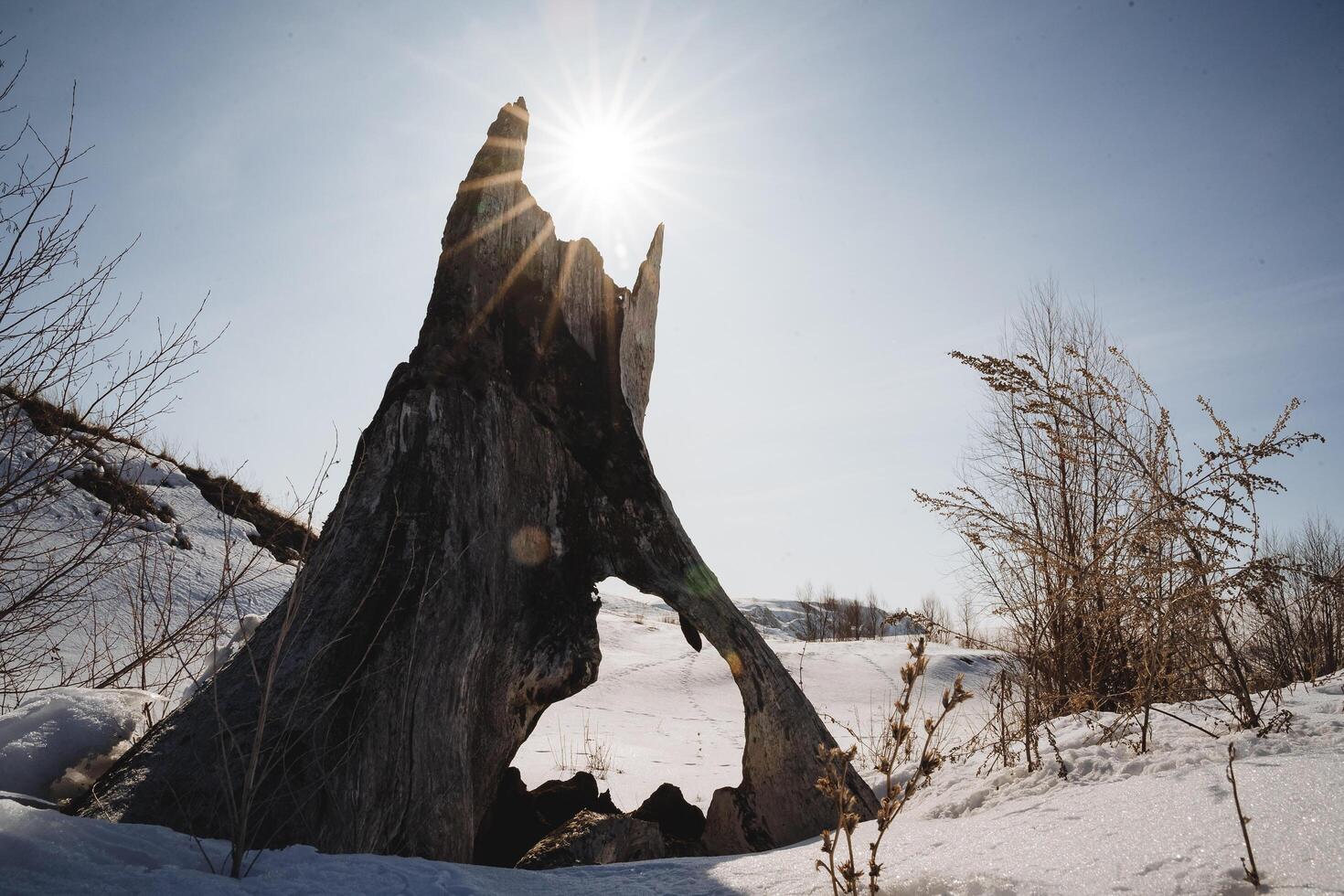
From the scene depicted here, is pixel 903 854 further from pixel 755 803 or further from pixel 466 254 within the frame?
pixel 466 254

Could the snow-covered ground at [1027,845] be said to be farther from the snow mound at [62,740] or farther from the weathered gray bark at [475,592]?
the snow mound at [62,740]

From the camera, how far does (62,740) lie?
2465 millimetres

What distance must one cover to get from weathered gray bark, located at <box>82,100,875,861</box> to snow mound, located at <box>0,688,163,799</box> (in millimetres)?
295

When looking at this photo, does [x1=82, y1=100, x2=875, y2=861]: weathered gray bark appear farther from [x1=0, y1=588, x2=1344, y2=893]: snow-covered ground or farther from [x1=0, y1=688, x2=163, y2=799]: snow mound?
[x1=0, y1=588, x2=1344, y2=893]: snow-covered ground

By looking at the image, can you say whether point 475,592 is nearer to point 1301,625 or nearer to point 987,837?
point 987,837

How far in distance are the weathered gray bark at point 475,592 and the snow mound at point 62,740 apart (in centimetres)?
30

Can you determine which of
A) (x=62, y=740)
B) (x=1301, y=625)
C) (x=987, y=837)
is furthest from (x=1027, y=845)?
(x=1301, y=625)

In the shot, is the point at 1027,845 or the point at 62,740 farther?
the point at 62,740

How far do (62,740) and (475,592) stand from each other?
1.49 m

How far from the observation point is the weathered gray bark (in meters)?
2.39

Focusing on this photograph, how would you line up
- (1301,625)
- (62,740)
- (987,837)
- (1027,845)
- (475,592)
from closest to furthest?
(1027,845), (987,837), (62,740), (475,592), (1301,625)

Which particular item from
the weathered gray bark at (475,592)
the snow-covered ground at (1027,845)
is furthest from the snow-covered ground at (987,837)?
the weathered gray bark at (475,592)

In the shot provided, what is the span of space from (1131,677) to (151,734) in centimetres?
559

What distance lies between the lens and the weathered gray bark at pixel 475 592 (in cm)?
239
